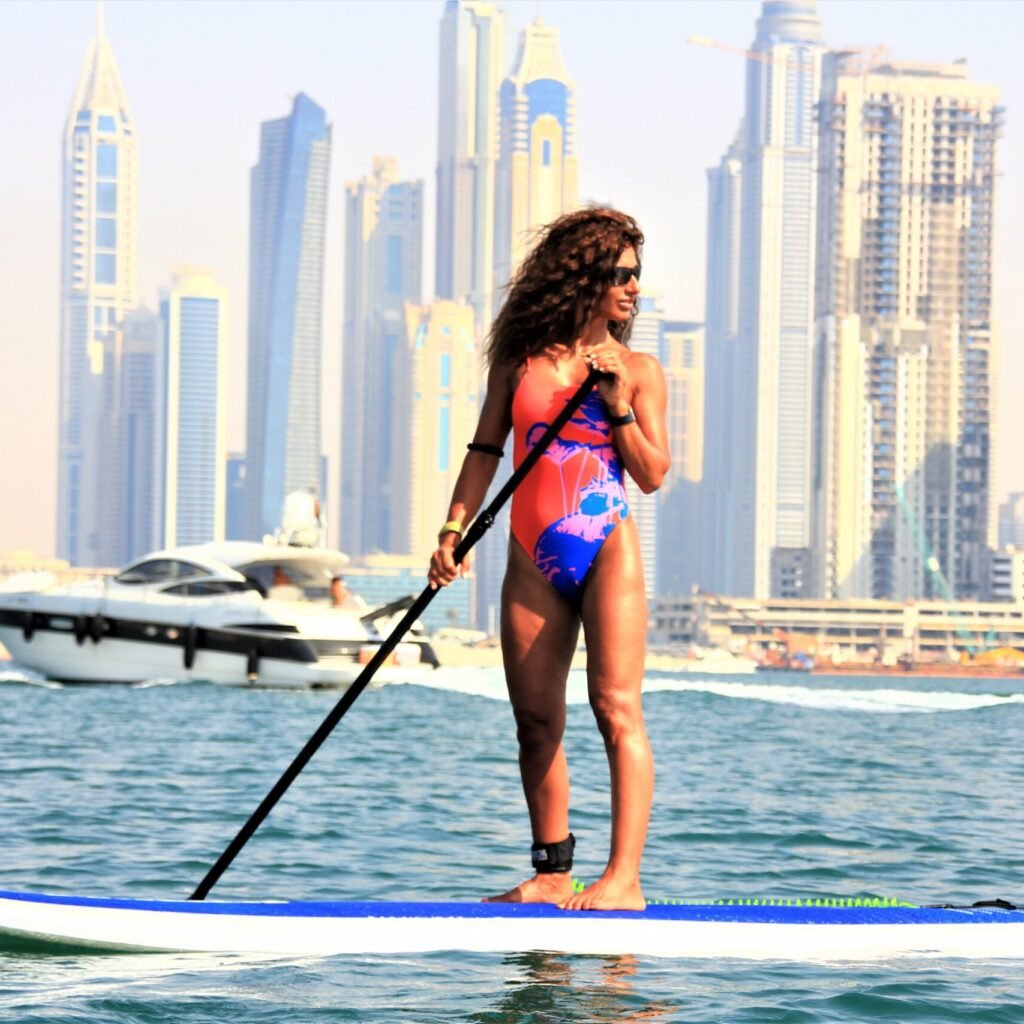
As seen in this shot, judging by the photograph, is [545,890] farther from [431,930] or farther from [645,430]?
[645,430]

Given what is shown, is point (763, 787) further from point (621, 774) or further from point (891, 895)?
point (621, 774)

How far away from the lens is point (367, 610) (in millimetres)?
37750

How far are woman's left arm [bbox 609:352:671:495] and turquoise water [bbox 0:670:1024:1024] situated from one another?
4.55ft

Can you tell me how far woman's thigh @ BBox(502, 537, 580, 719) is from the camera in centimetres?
593

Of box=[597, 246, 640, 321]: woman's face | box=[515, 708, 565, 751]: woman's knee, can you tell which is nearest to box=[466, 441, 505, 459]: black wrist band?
box=[597, 246, 640, 321]: woman's face

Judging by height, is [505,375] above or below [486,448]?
above

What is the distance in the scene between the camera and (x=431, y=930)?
5902 mm

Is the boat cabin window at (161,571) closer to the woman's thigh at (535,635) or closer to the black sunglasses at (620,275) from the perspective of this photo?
the woman's thigh at (535,635)

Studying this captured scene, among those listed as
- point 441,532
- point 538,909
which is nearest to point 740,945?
point 538,909

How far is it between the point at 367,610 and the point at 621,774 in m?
32.1

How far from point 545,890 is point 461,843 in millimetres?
4426

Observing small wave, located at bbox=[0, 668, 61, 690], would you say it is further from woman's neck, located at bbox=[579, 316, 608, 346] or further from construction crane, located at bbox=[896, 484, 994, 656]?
construction crane, located at bbox=[896, 484, 994, 656]

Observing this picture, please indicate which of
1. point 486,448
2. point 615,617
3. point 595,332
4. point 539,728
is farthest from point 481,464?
point 539,728

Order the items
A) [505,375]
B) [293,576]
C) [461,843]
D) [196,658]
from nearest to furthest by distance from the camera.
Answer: [505,375] < [461,843] < [196,658] < [293,576]
